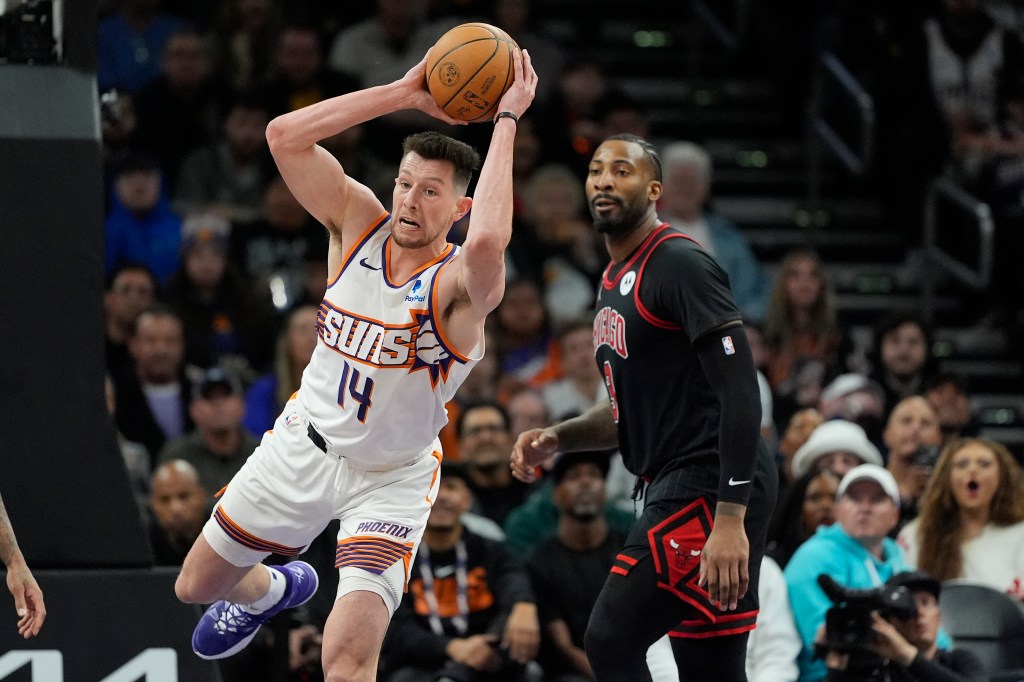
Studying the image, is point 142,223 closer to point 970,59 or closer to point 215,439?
point 215,439

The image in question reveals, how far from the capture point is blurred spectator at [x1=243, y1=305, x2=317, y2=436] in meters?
10.7

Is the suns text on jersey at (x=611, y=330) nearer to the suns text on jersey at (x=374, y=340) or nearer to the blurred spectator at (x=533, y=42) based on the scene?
the suns text on jersey at (x=374, y=340)

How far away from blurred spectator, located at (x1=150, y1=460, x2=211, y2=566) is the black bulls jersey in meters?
3.80

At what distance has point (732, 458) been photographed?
5.88 meters

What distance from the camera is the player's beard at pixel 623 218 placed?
20.9ft

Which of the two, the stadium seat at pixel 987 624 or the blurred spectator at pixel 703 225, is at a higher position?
the blurred spectator at pixel 703 225

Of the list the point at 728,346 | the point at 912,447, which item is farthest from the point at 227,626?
the point at 912,447

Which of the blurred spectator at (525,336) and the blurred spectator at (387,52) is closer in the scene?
the blurred spectator at (525,336)

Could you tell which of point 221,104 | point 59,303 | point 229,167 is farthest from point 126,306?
point 59,303

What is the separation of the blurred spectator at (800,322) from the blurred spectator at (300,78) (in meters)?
3.93

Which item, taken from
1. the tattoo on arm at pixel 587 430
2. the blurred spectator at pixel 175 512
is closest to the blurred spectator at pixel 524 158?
the blurred spectator at pixel 175 512

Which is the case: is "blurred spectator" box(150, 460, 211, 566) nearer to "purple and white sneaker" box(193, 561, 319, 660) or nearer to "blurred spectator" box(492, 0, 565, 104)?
"purple and white sneaker" box(193, 561, 319, 660)

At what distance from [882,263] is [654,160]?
28.9ft

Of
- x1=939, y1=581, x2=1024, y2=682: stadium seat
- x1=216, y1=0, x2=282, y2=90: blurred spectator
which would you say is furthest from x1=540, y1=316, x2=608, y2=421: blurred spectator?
x1=216, y1=0, x2=282, y2=90: blurred spectator
